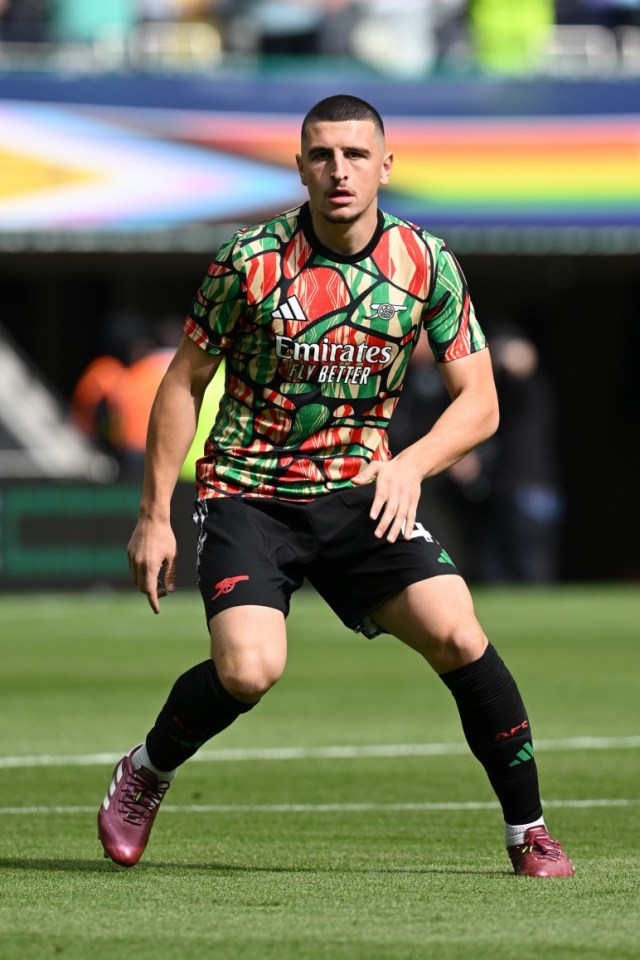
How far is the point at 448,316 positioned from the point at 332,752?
379 centimetres

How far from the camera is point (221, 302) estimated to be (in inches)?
243

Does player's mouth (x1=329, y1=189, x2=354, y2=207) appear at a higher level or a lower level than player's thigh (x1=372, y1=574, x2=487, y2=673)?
higher

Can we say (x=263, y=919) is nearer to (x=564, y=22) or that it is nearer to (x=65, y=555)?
(x=65, y=555)

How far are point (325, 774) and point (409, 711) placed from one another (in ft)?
7.99

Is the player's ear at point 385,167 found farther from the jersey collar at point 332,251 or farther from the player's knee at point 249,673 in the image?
the player's knee at point 249,673

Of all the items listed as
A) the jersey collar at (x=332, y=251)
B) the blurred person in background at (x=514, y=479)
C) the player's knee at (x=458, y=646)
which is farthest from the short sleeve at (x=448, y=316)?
the blurred person in background at (x=514, y=479)

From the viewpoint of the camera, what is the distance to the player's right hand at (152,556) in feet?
20.4

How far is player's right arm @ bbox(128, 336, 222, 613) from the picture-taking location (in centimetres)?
Answer: 621

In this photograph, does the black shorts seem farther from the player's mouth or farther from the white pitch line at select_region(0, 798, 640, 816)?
the white pitch line at select_region(0, 798, 640, 816)

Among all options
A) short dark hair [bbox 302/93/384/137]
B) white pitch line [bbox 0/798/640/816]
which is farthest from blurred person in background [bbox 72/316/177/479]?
short dark hair [bbox 302/93/384/137]

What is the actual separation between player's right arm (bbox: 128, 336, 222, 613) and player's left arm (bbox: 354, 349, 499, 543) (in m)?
0.54

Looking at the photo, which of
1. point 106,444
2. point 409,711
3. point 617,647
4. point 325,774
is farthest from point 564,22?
point 325,774

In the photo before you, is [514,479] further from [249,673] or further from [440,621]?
[249,673]

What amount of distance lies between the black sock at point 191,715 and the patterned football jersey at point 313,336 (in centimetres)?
57
